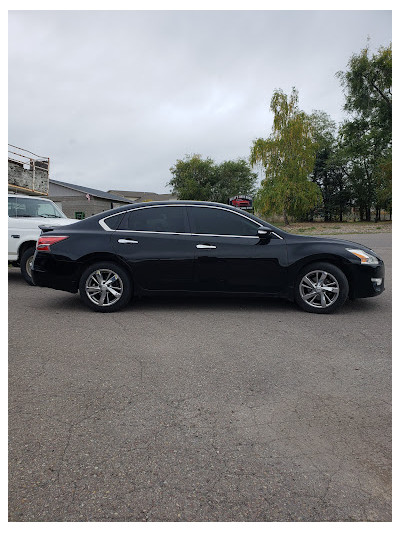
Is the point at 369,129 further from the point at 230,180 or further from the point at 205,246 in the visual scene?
the point at 205,246

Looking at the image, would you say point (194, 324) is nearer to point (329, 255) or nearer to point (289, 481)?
point (329, 255)

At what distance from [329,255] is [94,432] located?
13.7 ft

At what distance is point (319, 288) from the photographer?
5.57m

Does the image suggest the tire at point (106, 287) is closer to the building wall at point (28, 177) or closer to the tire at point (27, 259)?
the tire at point (27, 259)

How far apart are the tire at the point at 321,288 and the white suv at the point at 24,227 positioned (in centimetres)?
544

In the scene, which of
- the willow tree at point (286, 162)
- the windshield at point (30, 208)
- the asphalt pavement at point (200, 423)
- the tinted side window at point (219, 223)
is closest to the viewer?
the asphalt pavement at point (200, 423)

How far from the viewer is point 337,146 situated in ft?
153

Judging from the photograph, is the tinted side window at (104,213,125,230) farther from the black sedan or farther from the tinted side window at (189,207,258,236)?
the tinted side window at (189,207,258,236)

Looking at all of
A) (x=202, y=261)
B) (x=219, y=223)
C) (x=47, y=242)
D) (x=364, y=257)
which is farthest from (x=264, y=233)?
(x=47, y=242)

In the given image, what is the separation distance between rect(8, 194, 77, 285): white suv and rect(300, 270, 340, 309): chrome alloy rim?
5.47 m

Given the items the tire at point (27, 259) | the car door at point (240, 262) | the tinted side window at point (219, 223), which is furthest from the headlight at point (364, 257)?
the tire at point (27, 259)

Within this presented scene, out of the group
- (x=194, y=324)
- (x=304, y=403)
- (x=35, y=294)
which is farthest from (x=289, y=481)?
(x=35, y=294)

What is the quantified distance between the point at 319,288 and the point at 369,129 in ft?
139

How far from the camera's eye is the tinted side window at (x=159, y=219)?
5836 mm
